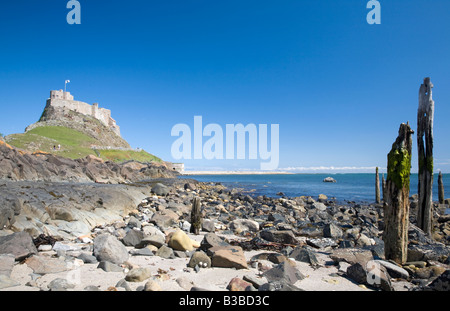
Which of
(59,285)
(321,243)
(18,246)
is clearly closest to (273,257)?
(321,243)

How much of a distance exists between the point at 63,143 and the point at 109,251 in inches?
2938

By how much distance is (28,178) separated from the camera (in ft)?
72.1

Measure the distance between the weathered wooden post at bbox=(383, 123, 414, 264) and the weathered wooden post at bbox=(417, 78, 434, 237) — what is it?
6.37 metres

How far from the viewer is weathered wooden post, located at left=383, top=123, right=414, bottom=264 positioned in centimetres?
735

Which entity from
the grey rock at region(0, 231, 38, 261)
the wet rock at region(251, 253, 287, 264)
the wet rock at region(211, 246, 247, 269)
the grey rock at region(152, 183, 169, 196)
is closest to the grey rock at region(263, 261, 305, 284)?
the wet rock at region(211, 246, 247, 269)

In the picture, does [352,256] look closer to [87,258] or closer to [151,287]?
[151,287]

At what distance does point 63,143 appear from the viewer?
6775 centimetres

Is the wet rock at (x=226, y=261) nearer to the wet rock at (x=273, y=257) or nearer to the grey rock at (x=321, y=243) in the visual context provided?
the wet rock at (x=273, y=257)

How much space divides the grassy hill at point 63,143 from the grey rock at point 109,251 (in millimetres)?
58779

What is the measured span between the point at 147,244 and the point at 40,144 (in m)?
65.8

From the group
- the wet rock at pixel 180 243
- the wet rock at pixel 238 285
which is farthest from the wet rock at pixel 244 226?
the wet rock at pixel 238 285

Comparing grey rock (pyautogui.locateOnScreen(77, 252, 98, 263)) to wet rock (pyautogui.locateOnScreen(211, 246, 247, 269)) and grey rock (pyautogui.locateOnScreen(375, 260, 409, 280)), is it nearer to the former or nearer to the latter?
wet rock (pyautogui.locateOnScreen(211, 246, 247, 269))

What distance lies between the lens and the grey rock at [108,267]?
5.53 m
